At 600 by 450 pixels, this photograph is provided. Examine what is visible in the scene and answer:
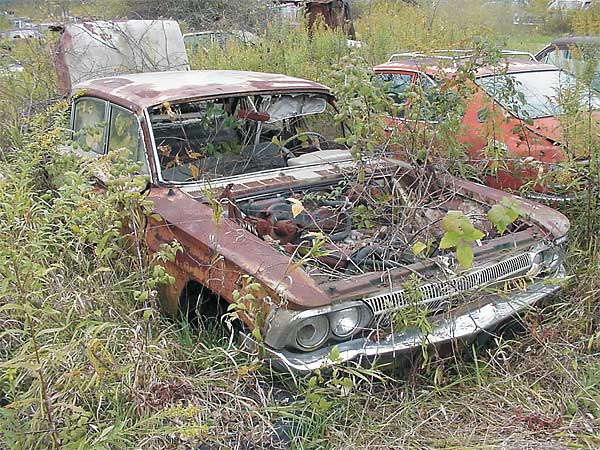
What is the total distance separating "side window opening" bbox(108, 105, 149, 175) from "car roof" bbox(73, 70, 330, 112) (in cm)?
7

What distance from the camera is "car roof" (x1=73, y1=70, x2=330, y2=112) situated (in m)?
4.02

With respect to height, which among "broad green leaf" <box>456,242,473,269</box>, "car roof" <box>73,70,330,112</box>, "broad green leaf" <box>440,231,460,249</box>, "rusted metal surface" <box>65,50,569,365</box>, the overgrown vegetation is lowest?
the overgrown vegetation

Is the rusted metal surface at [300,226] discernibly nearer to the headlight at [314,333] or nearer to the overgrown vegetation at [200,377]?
the headlight at [314,333]

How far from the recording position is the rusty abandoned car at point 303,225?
2.78m

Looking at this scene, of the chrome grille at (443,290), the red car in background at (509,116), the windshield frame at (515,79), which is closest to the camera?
the chrome grille at (443,290)

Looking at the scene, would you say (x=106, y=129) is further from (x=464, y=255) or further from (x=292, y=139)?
(x=464, y=255)

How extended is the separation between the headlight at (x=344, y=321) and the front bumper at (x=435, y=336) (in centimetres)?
5

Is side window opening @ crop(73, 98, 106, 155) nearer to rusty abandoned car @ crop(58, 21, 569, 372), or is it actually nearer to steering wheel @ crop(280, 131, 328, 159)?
rusty abandoned car @ crop(58, 21, 569, 372)

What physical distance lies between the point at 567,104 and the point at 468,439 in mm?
2835

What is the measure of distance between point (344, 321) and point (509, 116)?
3055 mm

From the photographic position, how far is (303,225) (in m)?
3.58

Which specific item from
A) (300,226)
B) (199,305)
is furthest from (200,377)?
(300,226)

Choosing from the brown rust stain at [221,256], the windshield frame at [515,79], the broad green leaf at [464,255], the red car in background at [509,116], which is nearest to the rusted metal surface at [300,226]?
the brown rust stain at [221,256]

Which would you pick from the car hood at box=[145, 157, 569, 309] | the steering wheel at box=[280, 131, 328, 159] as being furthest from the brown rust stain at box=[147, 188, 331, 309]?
the steering wheel at box=[280, 131, 328, 159]
